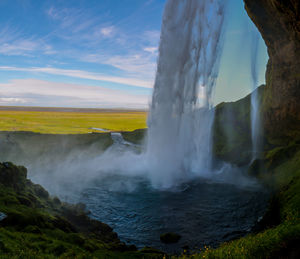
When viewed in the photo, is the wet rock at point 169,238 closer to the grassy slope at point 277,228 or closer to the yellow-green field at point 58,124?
the grassy slope at point 277,228

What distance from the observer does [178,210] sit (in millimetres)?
22156

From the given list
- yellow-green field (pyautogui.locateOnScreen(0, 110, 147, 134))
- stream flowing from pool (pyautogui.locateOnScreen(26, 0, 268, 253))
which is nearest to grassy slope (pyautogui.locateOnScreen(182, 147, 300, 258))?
stream flowing from pool (pyautogui.locateOnScreen(26, 0, 268, 253))

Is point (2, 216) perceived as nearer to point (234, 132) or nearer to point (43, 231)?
point (43, 231)

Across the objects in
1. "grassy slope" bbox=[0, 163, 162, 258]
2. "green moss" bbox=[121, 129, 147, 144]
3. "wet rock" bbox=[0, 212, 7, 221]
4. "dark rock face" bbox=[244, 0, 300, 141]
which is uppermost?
"dark rock face" bbox=[244, 0, 300, 141]

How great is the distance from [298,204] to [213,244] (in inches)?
238

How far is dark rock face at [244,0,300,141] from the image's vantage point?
31031mm

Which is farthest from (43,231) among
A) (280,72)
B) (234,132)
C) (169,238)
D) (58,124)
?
(58,124)

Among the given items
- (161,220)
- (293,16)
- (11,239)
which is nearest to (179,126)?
(161,220)

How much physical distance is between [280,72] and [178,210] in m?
28.3

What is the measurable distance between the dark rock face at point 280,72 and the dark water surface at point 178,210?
16848 mm

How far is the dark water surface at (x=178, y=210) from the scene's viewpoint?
17.5 m

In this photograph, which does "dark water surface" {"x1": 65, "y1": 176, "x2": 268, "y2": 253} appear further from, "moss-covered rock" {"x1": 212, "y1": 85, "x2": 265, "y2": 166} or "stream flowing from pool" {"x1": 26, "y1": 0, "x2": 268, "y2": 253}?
"moss-covered rock" {"x1": 212, "y1": 85, "x2": 265, "y2": 166}

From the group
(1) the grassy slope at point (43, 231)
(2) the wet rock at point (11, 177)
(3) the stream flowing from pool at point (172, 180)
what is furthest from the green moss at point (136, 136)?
(2) the wet rock at point (11, 177)

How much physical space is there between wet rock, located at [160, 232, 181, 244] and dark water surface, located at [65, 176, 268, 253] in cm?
36
